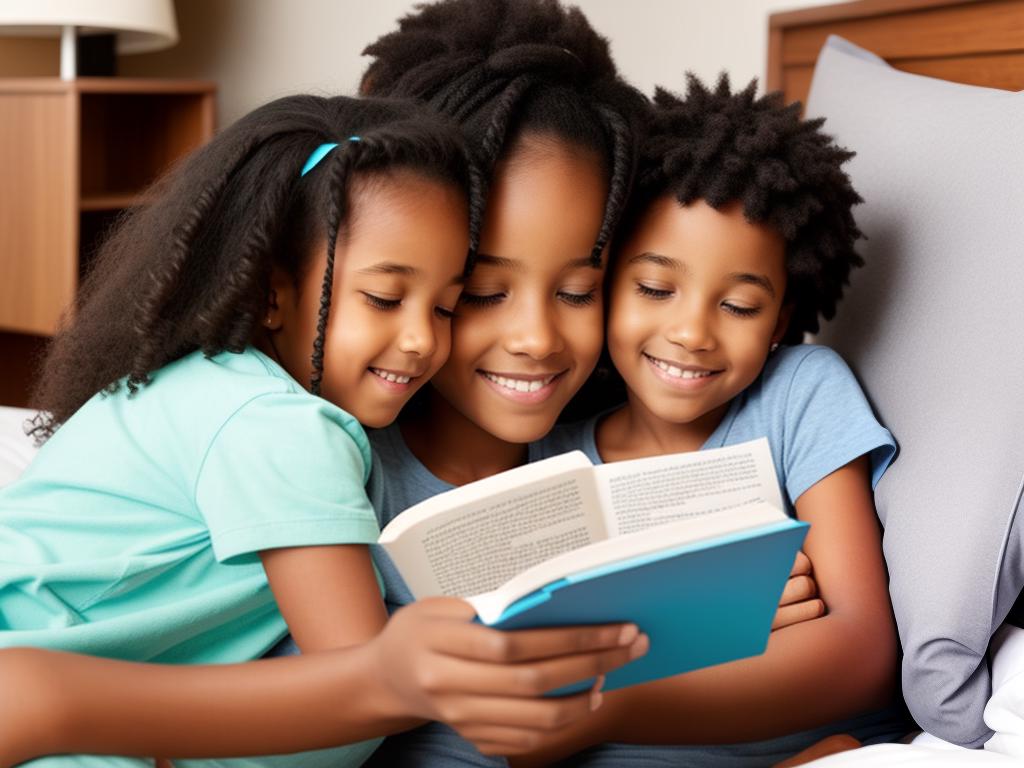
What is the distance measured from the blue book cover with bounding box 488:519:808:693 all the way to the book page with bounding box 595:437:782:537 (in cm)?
11

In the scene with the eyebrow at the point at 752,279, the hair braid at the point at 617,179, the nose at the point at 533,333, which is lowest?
the nose at the point at 533,333

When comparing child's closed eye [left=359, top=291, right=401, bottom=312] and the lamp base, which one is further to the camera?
the lamp base

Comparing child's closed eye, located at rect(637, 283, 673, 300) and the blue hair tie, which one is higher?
the blue hair tie

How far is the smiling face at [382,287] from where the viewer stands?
3.48ft

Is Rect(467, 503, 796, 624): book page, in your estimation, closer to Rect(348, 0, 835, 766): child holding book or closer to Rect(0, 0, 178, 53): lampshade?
Rect(348, 0, 835, 766): child holding book

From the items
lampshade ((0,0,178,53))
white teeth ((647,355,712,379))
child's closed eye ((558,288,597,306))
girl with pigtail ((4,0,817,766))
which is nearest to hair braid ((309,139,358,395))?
girl with pigtail ((4,0,817,766))

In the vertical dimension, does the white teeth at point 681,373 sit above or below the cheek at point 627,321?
below

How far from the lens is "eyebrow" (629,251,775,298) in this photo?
46.1 inches

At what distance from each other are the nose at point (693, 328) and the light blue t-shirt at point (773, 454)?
11 centimetres

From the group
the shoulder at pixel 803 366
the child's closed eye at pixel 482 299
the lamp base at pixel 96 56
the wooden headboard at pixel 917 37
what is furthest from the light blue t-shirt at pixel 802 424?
the lamp base at pixel 96 56

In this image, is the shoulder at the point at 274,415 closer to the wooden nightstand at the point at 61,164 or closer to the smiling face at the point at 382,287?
the smiling face at the point at 382,287

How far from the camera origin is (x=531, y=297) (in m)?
1.15

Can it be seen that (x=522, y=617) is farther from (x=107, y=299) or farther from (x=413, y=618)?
(x=107, y=299)

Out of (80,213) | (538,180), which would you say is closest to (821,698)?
(538,180)
